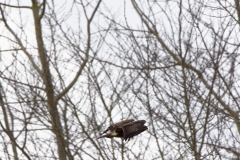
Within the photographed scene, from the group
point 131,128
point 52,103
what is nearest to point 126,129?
point 131,128

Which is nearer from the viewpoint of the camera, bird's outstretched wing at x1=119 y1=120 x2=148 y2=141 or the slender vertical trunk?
bird's outstretched wing at x1=119 y1=120 x2=148 y2=141

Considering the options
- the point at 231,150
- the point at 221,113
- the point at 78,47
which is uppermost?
the point at 78,47

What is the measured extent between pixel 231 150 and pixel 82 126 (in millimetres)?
1711

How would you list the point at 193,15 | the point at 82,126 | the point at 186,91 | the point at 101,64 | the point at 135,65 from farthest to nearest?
the point at 101,64 < the point at 135,65 < the point at 82,126 < the point at 193,15 < the point at 186,91

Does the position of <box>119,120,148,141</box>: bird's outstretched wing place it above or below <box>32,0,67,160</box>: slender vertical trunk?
below

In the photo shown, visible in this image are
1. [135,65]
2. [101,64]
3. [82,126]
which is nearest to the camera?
[82,126]

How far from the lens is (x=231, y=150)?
4.84 meters

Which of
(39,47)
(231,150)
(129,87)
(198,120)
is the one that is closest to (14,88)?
(39,47)

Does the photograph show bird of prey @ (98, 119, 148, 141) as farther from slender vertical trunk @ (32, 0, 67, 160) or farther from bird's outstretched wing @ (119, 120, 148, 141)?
slender vertical trunk @ (32, 0, 67, 160)

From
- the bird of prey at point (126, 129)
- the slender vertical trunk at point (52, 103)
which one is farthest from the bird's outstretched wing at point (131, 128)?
the slender vertical trunk at point (52, 103)

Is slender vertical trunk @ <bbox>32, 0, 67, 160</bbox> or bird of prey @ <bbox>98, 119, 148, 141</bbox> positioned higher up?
slender vertical trunk @ <bbox>32, 0, 67, 160</bbox>

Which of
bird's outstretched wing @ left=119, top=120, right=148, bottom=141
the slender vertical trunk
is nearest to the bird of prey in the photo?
bird's outstretched wing @ left=119, top=120, right=148, bottom=141

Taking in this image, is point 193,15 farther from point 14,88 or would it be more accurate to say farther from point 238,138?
point 14,88

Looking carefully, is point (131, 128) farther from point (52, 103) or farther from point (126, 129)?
point (52, 103)
